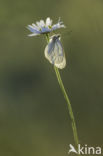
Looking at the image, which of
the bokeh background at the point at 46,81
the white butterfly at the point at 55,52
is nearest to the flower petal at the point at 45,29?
the white butterfly at the point at 55,52

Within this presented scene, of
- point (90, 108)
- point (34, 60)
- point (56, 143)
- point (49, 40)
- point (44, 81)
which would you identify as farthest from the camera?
point (34, 60)

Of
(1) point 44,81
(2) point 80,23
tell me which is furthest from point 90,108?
(2) point 80,23

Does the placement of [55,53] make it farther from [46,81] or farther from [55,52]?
[46,81]

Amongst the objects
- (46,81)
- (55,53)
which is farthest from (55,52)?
(46,81)

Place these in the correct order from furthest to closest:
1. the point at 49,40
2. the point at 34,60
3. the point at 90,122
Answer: the point at 34,60
the point at 90,122
the point at 49,40

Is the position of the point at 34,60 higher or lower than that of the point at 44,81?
higher

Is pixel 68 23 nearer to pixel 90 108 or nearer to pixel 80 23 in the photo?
pixel 80 23

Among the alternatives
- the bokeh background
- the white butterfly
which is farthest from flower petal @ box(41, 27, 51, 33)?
the bokeh background
